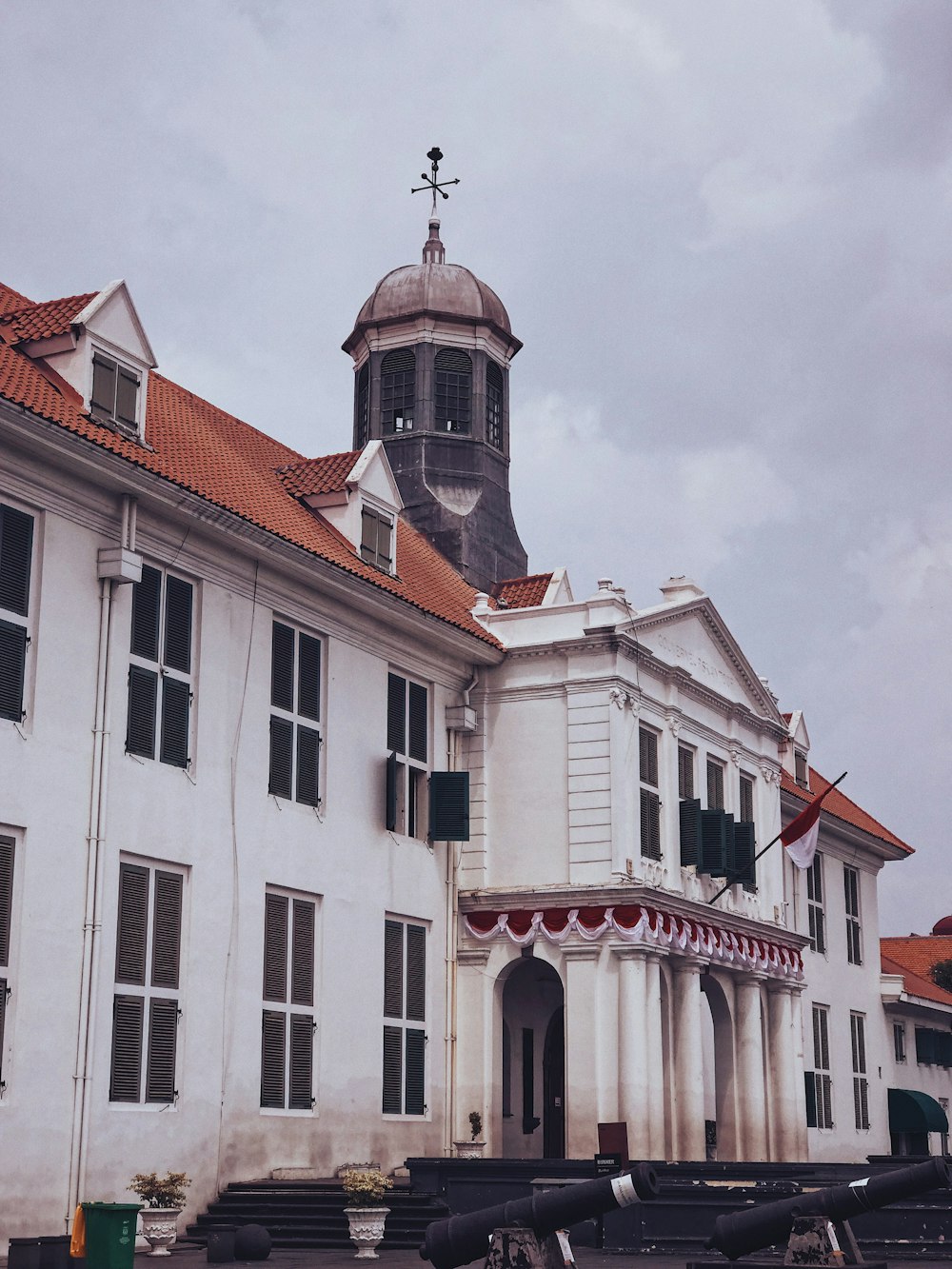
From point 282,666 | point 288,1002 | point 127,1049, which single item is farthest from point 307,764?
point 127,1049

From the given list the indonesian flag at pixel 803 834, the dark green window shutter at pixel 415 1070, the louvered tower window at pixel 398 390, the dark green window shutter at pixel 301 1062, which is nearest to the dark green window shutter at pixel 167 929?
the dark green window shutter at pixel 301 1062

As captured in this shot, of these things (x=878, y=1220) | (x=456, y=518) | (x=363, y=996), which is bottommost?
(x=878, y=1220)

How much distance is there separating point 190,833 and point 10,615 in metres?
4.25

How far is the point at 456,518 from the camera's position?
38344 millimetres

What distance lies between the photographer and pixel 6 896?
68.3 feet

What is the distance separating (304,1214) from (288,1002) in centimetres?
319

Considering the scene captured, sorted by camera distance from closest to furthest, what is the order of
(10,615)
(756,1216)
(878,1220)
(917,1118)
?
(756,1216)
(10,615)
(878,1220)
(917,1118)

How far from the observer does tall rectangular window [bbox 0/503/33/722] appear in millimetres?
21250

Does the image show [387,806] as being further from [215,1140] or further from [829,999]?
[829,999]

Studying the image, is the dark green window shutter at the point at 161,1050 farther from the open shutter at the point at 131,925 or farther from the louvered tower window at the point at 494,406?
the louvered tower window at the point at 494,406

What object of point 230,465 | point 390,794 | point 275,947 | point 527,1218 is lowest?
point 527,1218

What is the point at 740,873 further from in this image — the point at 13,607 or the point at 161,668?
the point at 13,607

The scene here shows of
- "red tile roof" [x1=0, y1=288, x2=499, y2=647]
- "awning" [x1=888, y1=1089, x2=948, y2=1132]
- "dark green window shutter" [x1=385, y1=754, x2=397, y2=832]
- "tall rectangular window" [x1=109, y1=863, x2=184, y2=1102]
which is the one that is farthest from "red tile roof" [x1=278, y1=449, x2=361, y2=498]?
"awning" [x1=888, y1=1089, x2=948, y2=1132]

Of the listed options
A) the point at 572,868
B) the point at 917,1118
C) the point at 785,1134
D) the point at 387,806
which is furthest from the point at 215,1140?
the point at 917,1118
